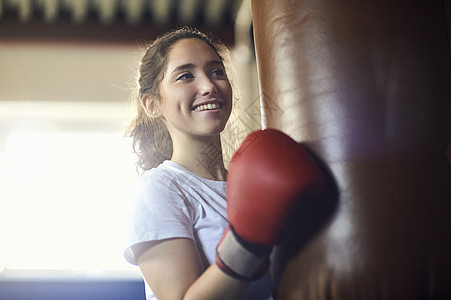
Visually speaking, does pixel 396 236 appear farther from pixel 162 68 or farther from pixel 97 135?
pixel 97 135

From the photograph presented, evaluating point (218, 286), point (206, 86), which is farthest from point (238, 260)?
point (206, 86)

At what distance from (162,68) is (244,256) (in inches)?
18.4

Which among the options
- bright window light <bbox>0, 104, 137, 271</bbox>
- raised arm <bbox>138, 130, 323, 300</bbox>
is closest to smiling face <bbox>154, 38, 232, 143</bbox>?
raised arm <bbox>138, 130, 323, 300</bbox>

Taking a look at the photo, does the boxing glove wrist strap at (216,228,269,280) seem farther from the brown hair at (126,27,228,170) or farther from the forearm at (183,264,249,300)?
the brown hair at (126,27,228,170)

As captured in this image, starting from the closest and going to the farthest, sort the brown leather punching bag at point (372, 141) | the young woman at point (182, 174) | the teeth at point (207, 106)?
the brown leather punching bag at point (372, 141) → the young woman at point (182, 174) → the teeth at point (207, 106)

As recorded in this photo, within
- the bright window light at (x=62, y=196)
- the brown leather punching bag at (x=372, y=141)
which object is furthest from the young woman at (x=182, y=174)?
the bright window light at (x=62, y=196)

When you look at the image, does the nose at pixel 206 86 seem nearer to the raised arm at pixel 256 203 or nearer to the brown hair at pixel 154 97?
the brown hair at pixel 154 97

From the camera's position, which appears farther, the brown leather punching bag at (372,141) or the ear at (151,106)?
the ear at (151,106)

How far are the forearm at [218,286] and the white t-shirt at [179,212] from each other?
3.6 inches

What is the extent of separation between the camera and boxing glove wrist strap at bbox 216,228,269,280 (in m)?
0.60

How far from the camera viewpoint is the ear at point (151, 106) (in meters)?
0.95

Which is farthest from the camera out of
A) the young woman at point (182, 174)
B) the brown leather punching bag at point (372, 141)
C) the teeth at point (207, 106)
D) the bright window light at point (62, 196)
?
the bright window light at point (62, 196)

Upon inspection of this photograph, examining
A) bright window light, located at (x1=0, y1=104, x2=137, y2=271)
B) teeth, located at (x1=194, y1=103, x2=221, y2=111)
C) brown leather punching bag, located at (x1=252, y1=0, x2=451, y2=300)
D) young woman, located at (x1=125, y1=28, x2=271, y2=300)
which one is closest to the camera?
brown leather punching bag, located at (x1=252, y1=0, x2=451, y2=300)

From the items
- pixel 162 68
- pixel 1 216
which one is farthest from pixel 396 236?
pixel 1 216
